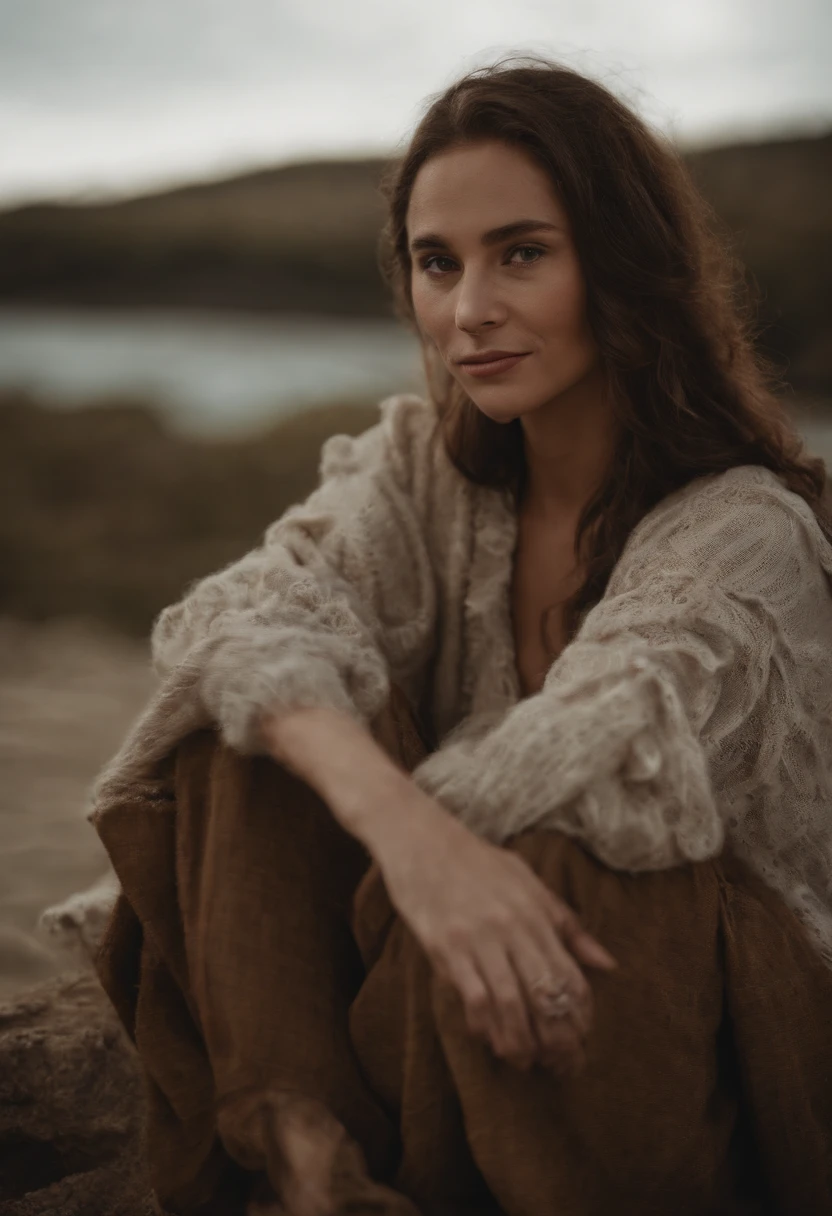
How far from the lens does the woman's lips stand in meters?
1.74

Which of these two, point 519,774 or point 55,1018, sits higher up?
point 519,774

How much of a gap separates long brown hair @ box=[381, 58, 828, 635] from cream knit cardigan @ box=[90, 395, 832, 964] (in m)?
0.09

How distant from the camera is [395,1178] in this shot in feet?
4.39

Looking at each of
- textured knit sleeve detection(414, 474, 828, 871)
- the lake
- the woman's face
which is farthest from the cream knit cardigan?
the lake

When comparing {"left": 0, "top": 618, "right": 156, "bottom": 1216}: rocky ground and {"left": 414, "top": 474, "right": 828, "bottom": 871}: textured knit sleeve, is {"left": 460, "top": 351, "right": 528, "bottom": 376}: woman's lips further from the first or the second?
{"left": 0, "top": 618, "right": 156, "bottom": 1216}: rocky ground

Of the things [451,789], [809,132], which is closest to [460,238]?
[451,789]

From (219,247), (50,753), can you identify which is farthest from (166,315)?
(50,753)

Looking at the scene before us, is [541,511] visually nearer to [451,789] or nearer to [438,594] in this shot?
[438,594]

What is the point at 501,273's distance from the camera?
1.71m

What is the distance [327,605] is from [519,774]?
1.54ft

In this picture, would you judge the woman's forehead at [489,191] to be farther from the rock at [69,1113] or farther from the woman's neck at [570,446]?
the rock at [69,1113]

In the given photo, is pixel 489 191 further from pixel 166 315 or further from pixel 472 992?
pixel 166 315

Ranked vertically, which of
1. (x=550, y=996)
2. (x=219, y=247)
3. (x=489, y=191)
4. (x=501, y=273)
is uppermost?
(x=219, y=247)

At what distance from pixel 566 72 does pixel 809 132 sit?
3257 millimetres
